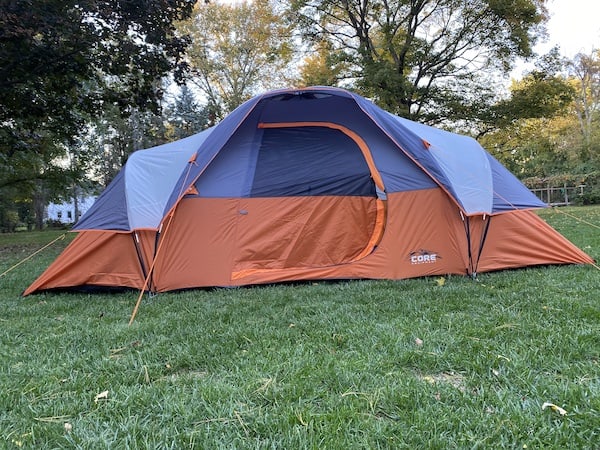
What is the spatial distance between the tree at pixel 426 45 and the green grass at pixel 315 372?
30.6 ft

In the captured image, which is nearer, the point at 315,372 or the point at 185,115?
the point at 315,372

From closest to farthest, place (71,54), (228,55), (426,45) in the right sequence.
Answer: (71,54)
(426,45)
(228,55)

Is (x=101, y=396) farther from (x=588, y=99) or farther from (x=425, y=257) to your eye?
(x=588, y=99)

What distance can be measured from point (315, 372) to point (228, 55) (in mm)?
20814

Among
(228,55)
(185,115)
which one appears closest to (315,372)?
(185,115)

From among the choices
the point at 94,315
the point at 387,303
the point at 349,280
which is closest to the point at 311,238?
the point at 349,280

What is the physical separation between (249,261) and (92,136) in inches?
764

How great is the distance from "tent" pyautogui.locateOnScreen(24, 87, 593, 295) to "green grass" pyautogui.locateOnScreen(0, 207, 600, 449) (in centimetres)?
71

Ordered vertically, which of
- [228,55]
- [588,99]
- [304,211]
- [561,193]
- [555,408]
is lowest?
[555,408]

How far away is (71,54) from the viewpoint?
6020 millimetres

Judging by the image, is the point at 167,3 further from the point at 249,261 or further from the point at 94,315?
the point at 94,315

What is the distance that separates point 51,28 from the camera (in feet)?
17.8

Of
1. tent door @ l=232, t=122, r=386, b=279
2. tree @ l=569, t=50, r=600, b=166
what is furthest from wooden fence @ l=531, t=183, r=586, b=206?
tent door @ l=232, t=122, r=386, b=279

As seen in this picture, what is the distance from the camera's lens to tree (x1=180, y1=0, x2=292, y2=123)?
19.7 meters
